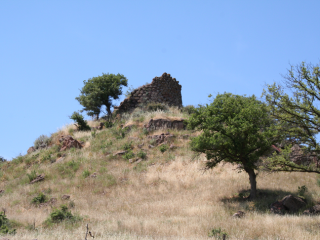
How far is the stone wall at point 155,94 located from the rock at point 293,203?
1945cm

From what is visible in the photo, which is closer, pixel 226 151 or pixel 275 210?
pixel 275 210

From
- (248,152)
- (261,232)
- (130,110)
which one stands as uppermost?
(130,110)

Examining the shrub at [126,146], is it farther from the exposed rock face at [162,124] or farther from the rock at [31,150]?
the rock at [31,150]

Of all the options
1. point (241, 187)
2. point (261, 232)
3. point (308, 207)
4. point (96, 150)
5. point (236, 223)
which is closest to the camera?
point (261, 232)

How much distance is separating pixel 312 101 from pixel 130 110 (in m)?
21.9

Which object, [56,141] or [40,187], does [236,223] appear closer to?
[40,187]

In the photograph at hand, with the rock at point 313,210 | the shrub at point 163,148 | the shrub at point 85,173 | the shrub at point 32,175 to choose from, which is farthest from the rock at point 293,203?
the shrub at point 32,175

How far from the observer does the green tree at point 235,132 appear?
46.7 ft

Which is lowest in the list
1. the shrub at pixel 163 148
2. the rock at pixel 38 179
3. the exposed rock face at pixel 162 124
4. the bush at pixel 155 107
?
the rock at pixel 38 179

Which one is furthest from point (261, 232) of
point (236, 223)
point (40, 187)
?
point (40, 187)

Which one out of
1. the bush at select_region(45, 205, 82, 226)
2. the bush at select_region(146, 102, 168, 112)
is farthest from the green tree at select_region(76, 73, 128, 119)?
the bush at select_region(45, 205, 82, 226)

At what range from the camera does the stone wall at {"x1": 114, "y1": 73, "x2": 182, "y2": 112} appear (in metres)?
31.4

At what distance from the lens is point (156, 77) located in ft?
104

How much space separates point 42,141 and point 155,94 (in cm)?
1188
